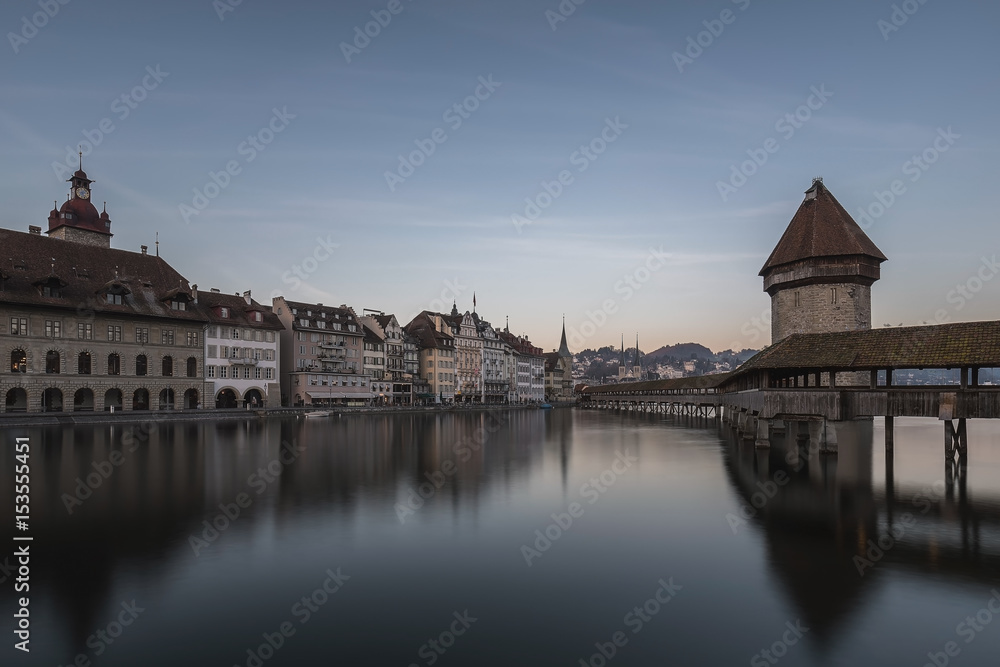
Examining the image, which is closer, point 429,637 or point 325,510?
point 429,637

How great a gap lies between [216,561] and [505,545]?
6026 mm

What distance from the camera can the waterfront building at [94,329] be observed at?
5178 cm

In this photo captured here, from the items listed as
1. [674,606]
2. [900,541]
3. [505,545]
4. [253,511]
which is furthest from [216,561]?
[900,541]

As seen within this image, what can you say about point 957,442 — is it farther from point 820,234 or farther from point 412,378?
point 412,378

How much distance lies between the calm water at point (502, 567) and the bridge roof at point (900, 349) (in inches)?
171

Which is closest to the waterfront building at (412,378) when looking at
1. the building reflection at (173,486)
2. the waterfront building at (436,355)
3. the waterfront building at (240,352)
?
the waterfront building at (436,355)

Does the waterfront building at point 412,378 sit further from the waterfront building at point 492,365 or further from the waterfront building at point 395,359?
the waterfront building at point 492,365

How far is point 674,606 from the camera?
10453 millimetres

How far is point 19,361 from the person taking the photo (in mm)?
51625

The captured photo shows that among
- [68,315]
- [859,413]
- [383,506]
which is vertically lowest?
[383,506]

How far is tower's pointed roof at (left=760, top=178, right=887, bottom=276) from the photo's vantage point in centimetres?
5312

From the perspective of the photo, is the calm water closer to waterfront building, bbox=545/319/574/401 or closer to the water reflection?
the water reflection

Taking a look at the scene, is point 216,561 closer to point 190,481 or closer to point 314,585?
point 314,585

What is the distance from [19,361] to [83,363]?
15.2 ft
